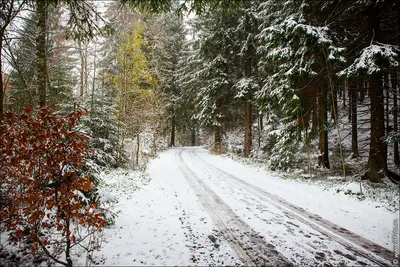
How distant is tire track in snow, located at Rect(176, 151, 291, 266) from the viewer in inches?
135

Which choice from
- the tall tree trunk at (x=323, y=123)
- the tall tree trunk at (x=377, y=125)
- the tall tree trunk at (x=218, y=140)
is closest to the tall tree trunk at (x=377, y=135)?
the tall tree trunk at (x=377, y=125)

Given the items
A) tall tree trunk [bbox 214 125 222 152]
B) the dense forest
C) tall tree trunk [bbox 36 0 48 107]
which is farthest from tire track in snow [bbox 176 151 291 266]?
tall tree trunk [bbox 214 125 222 152]

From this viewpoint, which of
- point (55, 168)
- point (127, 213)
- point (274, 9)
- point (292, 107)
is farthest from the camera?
point (274, 9)

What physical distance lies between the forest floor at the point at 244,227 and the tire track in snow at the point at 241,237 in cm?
2

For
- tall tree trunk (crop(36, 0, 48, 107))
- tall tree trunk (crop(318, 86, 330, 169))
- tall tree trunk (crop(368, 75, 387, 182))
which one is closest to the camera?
tall tree trunk (crop(36, 0, 48, 107))

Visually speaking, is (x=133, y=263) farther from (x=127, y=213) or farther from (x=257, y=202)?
(x=257, y=202)

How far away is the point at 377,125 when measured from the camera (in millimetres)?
8117

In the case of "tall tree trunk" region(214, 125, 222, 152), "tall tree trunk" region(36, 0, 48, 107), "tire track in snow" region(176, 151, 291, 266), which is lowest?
"tire track in snow" region(176, 151, 291, 266)

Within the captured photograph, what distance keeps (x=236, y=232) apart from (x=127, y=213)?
293cm

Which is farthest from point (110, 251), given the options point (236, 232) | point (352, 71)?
point (352, 71)

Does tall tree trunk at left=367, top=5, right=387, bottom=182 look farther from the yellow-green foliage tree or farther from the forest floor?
the yellow-green foliage tree

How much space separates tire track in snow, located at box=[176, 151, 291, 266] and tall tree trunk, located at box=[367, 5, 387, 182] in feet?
22.5

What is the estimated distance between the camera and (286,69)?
10078 mm

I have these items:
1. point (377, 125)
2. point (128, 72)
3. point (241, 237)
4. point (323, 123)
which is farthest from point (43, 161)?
point (323, 123)
